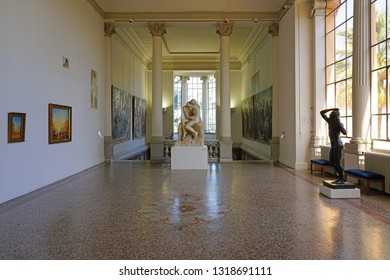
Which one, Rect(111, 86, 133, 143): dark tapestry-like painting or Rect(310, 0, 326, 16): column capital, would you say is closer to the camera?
Rect(310, 0, 326, 16): column capital

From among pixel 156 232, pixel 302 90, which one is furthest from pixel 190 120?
pixel 156 232

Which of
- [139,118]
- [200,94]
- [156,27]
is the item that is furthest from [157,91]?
[200,94]

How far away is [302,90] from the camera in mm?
12398

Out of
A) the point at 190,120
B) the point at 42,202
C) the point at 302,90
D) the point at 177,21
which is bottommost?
the point at 42,202

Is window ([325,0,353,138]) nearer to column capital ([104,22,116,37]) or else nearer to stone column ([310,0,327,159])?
stone column ([310,0,327,159])

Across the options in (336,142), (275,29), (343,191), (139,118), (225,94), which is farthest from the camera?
(139,118)

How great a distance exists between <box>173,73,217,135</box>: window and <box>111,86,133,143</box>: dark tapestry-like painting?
29.7ft

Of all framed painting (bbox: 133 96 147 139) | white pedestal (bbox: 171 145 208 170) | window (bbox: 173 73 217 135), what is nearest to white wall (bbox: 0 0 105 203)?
white pedestal (bbox: 171 145 208 170)

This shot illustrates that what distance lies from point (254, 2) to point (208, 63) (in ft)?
32.3

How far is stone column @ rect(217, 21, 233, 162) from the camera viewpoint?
594 inches

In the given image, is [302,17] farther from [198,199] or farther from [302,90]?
[198,199]

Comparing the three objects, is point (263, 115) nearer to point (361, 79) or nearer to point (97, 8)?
point (361, 79)

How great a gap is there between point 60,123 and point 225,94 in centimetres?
797

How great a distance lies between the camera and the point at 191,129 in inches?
504
